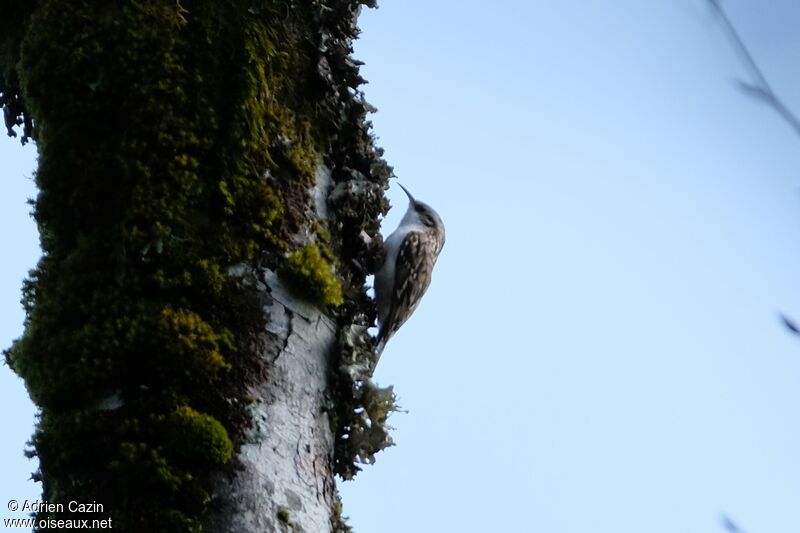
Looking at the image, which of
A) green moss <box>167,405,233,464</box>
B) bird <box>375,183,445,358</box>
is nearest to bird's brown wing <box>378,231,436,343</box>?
bird <box>375,183,445,358</box>

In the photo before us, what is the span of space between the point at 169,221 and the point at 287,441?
22.1 inches

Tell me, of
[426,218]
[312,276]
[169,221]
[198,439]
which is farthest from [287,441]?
[426,218]

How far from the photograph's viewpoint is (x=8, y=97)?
3492 millimetres

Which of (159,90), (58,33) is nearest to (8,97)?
(58,33)

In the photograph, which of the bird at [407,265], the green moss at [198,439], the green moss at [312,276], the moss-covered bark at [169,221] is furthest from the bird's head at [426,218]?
the green moss at [198,439]

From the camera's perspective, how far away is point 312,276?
255 cm

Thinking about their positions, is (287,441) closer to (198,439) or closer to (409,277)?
(198,439)

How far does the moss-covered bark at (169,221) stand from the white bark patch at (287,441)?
37 millimetres

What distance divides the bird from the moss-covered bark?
138cm

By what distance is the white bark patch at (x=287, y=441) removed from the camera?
2107 millimetres

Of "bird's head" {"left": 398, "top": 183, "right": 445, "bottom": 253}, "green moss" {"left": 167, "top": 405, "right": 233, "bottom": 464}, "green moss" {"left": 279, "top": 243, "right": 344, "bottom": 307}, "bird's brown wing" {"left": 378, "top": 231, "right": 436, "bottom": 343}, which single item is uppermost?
"bird's head" {"left": 398, "top": 183, "right": 445, "bottom": 253}

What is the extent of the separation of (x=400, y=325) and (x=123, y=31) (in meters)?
2.29

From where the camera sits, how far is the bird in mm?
4609

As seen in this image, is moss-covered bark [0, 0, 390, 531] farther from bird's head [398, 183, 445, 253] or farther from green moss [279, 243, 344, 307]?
bird's head [398, 183, 445, 253]
